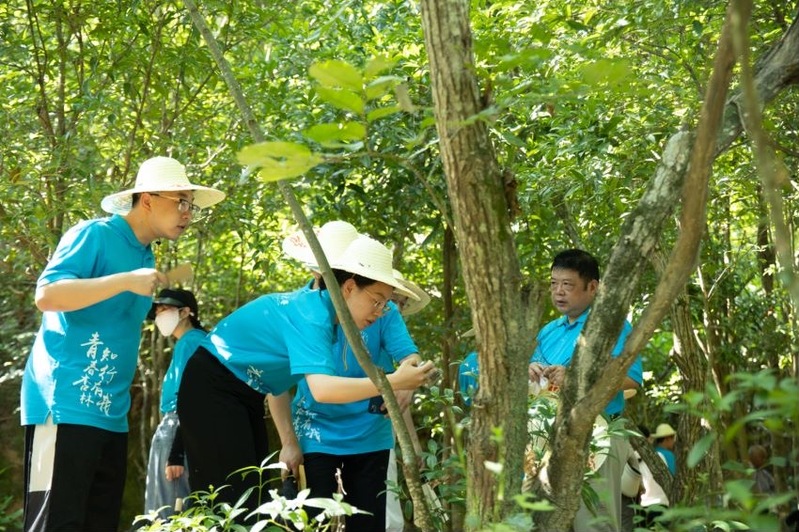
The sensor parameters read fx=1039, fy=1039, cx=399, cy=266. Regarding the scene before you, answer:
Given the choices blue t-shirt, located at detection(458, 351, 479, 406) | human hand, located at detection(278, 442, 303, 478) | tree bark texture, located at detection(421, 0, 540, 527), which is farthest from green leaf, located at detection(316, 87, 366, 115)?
human hand, located at detection(278, 442, 303, 478)

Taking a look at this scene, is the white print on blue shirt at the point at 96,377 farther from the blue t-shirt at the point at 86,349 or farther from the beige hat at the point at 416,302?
the beige hat at the point at 416,302

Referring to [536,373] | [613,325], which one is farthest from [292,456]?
[613,325]

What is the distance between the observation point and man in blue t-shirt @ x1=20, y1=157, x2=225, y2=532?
3.44 m

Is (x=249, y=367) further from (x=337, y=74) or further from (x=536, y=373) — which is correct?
(x=337, y=74)

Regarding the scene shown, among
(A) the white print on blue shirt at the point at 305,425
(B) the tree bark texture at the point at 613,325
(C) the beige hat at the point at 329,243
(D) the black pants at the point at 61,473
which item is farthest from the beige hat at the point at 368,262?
(B) the tree bark texture at the point at 613,325

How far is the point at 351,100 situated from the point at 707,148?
0.69m

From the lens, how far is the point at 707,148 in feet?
6.58

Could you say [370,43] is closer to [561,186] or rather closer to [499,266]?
[561,186]

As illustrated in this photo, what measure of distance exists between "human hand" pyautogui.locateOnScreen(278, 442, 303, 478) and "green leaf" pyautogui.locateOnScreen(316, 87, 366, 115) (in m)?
2.45

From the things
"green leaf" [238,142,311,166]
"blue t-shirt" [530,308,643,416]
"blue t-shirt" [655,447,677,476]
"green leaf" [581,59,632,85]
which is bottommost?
"blue t-shirt" [655,447,677,476]

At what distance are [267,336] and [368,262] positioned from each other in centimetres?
51

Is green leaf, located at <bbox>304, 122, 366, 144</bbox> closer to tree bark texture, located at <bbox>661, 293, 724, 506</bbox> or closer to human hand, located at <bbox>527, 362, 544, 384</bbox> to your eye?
human hand, located at <bbox>527, 362, 544, 384</bbox>

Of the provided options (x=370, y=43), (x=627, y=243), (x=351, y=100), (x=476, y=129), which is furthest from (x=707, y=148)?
(x=370, y=43)

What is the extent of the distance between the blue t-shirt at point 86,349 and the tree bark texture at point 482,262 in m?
1.77
